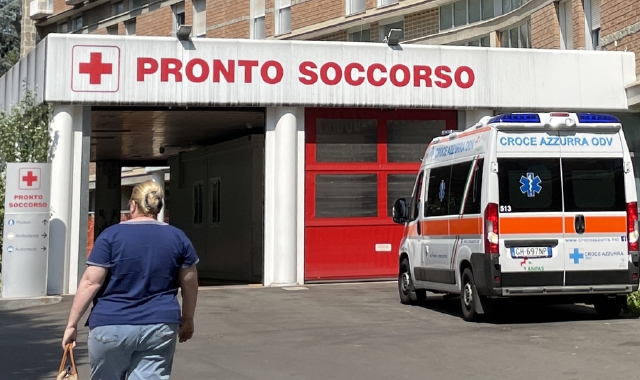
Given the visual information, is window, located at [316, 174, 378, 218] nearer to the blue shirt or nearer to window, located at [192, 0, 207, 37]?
the blue shirt

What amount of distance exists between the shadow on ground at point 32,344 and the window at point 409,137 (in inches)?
283

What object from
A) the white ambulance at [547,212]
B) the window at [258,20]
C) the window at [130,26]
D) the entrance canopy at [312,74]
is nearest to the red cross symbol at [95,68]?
the entrance canopy at [312,74]

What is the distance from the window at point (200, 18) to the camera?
38.2m

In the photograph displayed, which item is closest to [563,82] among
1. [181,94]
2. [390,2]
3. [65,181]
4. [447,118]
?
[447,118]

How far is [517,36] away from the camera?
28188mm

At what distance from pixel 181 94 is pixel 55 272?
3862 millimetres

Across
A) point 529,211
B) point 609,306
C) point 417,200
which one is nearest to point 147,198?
point 529,211

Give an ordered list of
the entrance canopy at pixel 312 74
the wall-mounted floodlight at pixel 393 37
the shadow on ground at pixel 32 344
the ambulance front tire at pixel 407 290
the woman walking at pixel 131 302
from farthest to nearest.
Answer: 1. the wall-mounted floodlight at pixel 393 37
2. the entrance canopy at pixel 312 74
3. the ambulance front tire at pixel 407 290
4. the shadow on ground at pixel 32 344
5. the woman walking at pixel 131 302

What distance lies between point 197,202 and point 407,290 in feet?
41.2

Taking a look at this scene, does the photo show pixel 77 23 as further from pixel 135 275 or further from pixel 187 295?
pixel 135 275

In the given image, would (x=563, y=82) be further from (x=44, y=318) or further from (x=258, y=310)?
(x=44, y=318)

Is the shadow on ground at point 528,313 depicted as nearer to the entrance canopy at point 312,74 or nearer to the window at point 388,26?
the entrance canopy at point 312,74

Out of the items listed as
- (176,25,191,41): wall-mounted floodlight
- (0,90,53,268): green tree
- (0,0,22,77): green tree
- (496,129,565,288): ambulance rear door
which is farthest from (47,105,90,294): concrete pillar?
(0,0,22,77): green tree

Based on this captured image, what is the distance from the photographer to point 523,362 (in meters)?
9.30
